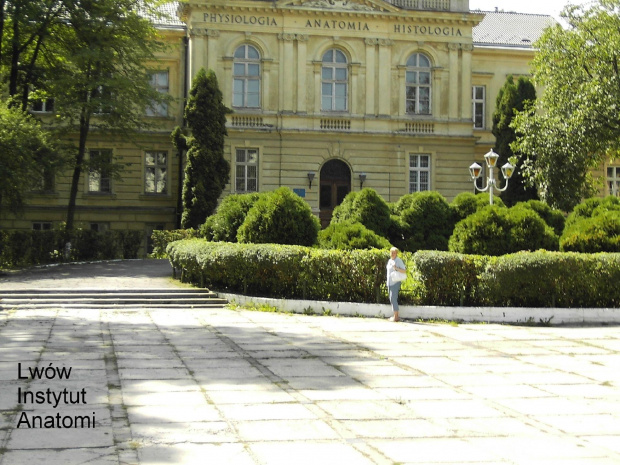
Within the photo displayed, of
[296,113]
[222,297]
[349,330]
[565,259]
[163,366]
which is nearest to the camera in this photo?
[163,366]

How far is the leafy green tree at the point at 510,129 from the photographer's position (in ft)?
136

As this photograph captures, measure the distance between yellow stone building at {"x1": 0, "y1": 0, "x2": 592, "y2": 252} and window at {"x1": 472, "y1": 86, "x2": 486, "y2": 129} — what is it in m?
3.38

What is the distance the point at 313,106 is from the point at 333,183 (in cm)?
407

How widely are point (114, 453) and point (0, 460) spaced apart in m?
0.92

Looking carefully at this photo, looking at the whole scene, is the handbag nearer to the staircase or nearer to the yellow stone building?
the staircase

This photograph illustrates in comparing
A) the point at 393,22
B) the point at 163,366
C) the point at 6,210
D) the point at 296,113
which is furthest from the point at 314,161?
the point at 163,366

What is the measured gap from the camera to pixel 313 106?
4231 centimetres

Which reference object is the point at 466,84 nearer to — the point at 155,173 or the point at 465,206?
the point at 155,173

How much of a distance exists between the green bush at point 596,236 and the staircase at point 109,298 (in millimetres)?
9018

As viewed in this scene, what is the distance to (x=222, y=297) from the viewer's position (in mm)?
21125

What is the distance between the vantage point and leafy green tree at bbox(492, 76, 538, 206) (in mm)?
41344

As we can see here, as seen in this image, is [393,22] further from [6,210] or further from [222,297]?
[222,297]

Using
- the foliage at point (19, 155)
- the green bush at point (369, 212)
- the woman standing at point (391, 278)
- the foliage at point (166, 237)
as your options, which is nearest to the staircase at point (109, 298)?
the woman standing at point (391, 278)

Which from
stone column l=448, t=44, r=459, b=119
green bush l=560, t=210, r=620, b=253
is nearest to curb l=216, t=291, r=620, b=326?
green bush l=560, t=210, r=620, b=253
